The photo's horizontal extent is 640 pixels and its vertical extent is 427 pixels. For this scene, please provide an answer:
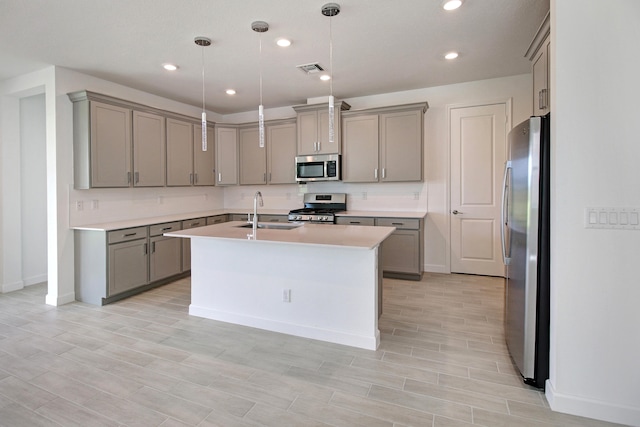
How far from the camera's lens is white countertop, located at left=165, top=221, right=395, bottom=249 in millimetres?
2510

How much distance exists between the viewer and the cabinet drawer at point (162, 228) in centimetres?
427

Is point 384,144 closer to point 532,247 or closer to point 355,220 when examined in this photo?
point 355,220

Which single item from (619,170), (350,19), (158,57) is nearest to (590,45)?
(619,170)

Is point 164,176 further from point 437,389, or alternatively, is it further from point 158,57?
point 437,389

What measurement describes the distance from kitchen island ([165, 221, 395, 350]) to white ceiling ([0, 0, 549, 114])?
1797 mm

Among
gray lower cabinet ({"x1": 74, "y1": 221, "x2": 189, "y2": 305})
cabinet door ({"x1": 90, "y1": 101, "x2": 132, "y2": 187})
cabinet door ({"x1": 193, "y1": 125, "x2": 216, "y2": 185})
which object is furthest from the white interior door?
cabinet door ({"x1": 90, "y1": 101, "x2": 132, "y2": 187})

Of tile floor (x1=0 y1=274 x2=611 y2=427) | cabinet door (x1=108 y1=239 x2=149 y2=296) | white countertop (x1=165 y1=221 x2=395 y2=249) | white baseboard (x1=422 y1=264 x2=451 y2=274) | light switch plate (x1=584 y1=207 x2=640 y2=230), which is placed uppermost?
light switch plate (x1=584 y1=207 x2=640 y2=230)

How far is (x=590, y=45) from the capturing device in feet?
5.99

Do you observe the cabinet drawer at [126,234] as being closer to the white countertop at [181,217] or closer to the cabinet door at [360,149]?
the white countertop at [181,217]

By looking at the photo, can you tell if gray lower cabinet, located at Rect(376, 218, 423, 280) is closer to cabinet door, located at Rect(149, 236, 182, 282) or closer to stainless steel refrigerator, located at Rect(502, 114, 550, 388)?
stainless steel refrigerator, located at Rect(502, 114, 550, 388)

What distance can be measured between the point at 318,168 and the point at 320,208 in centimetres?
71

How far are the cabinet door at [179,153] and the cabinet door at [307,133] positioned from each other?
1716 mm

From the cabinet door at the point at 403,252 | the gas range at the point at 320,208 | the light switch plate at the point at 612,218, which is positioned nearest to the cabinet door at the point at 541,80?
the light switch plate at the point at 612,218

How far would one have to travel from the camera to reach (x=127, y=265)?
3.95 m
